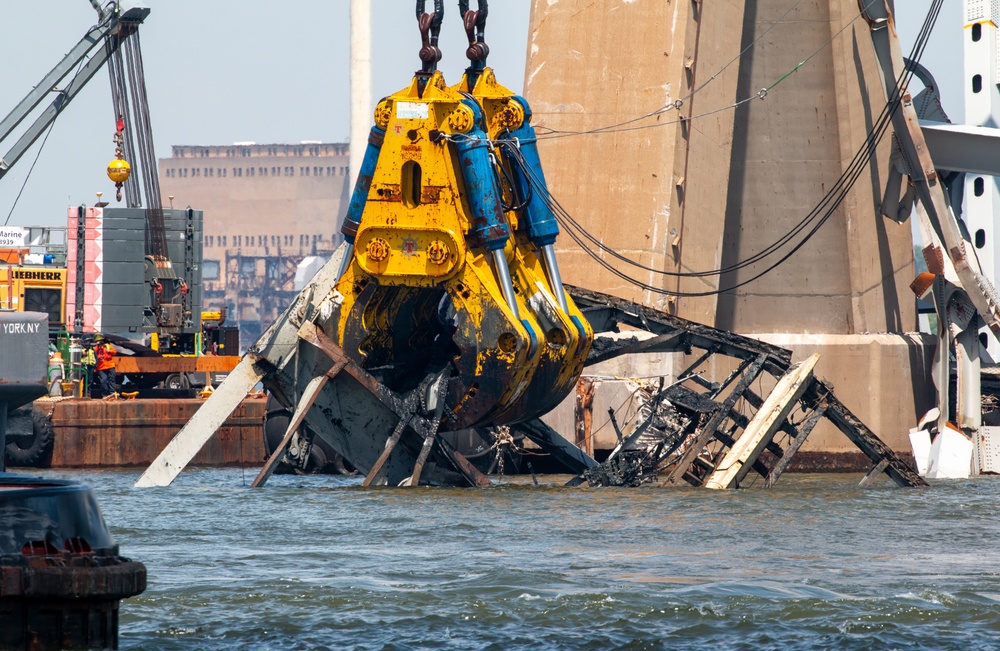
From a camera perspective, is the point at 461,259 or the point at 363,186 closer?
the point at 461,259

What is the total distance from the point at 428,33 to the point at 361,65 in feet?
147

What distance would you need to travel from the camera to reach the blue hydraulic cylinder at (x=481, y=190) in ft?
92.8

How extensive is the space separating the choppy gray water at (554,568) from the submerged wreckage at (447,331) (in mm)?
1093

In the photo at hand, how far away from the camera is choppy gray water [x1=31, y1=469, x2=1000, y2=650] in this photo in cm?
1553

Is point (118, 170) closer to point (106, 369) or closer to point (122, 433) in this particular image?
point (106, 369)

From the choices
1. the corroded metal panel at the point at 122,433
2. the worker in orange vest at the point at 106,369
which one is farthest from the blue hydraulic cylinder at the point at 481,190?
the worker in orange vest at the point at 106,369

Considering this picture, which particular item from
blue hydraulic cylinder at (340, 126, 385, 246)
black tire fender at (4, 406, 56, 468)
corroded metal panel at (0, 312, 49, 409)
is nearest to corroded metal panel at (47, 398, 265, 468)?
black tire fender at (4, 406, 56, 468)

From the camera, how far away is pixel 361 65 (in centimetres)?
7425

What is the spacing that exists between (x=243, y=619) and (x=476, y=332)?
42.6ft

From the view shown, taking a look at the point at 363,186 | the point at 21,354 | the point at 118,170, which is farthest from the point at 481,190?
the point at 118,170

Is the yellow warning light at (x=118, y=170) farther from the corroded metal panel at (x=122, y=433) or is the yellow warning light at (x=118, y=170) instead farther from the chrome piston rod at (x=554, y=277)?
the chrome piston rod at (x=554, y=277)

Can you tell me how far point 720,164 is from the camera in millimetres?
43594

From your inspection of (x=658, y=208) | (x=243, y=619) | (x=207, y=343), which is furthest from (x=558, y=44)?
(x=243, y=619)

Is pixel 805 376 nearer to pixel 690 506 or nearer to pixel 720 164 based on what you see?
pixel 690 506
